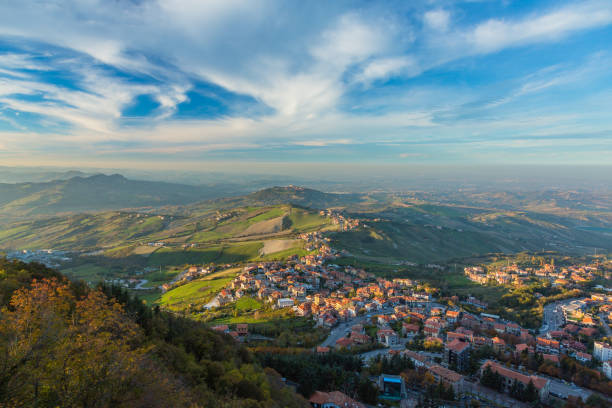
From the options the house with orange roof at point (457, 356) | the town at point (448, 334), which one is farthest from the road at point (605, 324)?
the house with orange roof at point (457, 356)

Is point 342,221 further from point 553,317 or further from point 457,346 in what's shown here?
point 457,346

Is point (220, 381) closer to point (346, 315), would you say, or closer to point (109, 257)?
point (346, 315)

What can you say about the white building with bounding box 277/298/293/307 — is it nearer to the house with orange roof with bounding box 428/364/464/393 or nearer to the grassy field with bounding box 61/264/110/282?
the house with orange roof with bounding box 428/364/464/393

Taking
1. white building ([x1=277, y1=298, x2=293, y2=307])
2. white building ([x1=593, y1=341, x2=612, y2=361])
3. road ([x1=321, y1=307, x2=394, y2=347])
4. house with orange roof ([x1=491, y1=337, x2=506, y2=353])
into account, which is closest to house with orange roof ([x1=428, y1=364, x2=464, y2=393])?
house with orange roof ([x1=491, y1=337, x2=506, y2=353])

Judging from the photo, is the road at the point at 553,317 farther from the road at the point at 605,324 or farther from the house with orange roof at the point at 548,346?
the house with orange roof at the point at 548,346

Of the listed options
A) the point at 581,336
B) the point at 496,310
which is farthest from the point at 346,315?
the point at 581,336
